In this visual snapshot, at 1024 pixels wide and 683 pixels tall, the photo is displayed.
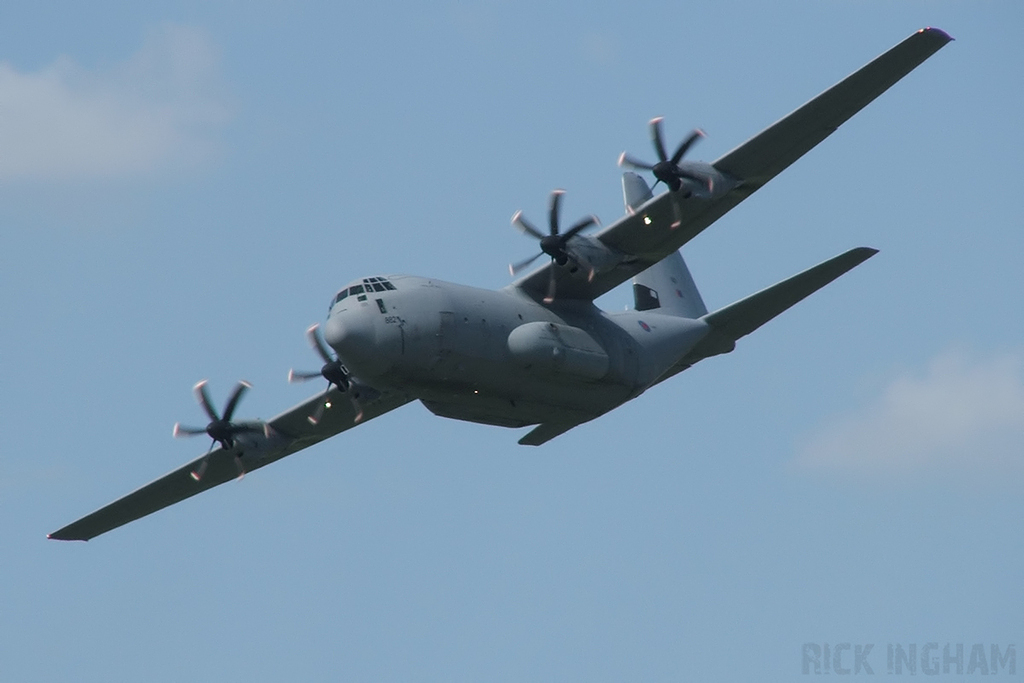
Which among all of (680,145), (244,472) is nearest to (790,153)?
(680,145)

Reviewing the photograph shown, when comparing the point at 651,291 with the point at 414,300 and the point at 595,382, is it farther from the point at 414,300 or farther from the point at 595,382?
the point at 414,300

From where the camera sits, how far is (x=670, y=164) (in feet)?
126

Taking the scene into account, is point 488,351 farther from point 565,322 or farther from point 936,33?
point 936,33

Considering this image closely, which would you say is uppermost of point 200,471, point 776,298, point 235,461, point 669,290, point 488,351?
point 669,290

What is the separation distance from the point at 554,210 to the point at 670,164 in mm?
3116

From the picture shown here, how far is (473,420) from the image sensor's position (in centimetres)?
4044

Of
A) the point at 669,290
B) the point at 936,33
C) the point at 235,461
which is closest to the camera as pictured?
the point at 936,33

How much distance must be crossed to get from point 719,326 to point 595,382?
4835 mm

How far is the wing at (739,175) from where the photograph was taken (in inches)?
1462

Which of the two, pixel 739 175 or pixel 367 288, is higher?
pixel 739 175

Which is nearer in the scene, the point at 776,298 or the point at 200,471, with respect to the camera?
the point at 776,298

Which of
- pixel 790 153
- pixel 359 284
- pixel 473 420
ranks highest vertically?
pixel 790 153

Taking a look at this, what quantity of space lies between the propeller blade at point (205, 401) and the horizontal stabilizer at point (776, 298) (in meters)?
13.5

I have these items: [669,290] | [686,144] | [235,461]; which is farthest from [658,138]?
[235,461]
